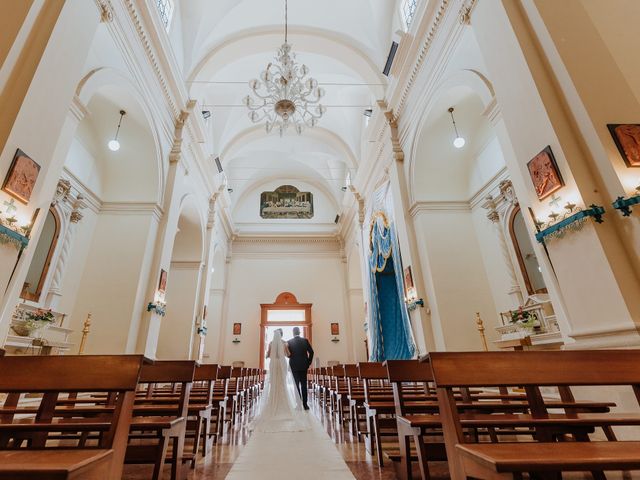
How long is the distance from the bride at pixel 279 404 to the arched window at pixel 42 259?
4.11 m

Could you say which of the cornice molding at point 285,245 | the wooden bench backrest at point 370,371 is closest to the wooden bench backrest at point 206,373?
the wooden bench backrest at point 370,371

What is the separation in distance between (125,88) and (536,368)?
21.8ft

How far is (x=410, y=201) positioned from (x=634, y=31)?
159 inches

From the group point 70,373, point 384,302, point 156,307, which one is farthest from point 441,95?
point 156,307

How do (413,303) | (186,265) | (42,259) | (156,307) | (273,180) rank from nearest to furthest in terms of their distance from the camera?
(42,259)
(156,307)
(413,303)
(186,265)
(273,180)

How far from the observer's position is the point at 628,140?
267 cm

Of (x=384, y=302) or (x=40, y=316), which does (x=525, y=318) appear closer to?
(x=384, y=302)

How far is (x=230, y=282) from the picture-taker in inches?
563

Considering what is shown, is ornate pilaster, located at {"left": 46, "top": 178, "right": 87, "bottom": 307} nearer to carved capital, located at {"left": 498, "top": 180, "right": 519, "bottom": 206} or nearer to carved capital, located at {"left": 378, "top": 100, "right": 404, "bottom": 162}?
carved capital, located at {"left": 378, "top": 100, "right": 404, "bottom": 162}

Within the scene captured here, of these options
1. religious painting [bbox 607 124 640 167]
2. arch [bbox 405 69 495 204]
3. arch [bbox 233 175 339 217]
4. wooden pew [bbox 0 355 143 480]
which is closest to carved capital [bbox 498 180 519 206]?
arch [bbox 405 69 495 204]

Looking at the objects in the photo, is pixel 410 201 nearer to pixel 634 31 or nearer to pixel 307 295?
pixel 634 31

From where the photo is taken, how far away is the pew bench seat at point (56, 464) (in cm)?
95

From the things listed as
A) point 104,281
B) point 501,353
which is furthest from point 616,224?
point 104,281

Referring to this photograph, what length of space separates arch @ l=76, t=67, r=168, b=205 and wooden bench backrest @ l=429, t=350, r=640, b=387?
5100 millimetres
